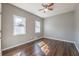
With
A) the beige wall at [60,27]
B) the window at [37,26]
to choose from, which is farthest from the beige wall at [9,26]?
the beige wall at [60,27]

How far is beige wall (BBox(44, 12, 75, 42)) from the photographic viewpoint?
1622 mm

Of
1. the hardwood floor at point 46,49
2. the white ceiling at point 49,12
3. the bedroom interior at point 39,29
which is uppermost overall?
the white ceiling at point 49,12

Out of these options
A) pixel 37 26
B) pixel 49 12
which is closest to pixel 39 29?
pixel 37 26

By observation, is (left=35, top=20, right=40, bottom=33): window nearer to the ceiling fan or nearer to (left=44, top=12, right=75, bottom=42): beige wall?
(left=44, top=12, right=75, bottom=42): beige wall

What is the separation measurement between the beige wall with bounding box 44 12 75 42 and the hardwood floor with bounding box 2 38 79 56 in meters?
0.11

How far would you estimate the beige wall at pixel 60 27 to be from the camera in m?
1.62

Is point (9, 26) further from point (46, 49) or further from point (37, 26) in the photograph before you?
point (46, 49)

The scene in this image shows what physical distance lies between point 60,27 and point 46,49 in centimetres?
48

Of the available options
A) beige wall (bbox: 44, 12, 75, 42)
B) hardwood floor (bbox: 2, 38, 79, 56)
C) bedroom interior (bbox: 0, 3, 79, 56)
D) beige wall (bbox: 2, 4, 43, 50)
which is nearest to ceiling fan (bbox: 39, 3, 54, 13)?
bedroom interior (bbox: 0, 3, 79, 56)

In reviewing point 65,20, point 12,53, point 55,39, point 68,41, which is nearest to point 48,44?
point 55,39

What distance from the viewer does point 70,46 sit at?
5.32 ft

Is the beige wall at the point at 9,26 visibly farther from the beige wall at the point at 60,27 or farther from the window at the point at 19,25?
the beige wall at the point at 60,27

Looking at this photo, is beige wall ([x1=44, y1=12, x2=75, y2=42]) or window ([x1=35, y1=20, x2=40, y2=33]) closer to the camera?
beige wall ([x1=44, y1=12, x2=75, y2=42])

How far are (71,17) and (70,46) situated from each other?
20.2 inches
